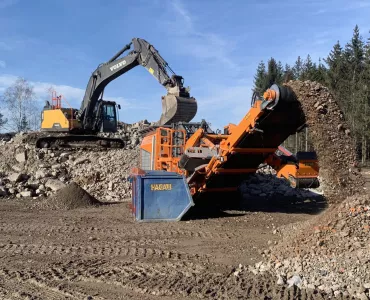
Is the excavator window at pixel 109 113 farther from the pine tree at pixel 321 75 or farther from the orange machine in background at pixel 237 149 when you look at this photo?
the pine tree at pixel 321 75

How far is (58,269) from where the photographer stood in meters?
5.00

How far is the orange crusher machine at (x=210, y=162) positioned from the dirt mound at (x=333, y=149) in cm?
127

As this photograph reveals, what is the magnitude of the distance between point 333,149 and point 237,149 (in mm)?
2368

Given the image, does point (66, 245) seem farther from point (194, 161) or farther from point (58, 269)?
point (194, 161)

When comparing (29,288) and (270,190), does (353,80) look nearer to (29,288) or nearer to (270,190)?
(270,190)

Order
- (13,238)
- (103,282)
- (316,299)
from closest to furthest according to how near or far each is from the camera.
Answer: (316,299) → (103,282) → (13,238)

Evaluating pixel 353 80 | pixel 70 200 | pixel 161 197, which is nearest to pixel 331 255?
A: pixel 161 197

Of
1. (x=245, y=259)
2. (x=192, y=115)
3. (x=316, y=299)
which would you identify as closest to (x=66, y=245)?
(x=245, y=259)

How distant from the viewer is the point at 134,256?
561cm

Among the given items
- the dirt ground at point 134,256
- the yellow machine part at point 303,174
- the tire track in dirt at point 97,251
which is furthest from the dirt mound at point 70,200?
the yellow machine part at point 303,174

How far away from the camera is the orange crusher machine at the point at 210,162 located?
7629 mm

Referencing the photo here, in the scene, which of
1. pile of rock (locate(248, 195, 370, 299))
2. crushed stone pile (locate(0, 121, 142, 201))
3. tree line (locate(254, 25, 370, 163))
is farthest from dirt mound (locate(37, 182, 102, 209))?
tree line (locate(254, 25, 370, 163))

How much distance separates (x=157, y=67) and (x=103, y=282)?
33.9ft

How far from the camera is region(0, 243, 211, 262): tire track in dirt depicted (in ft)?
18.4
